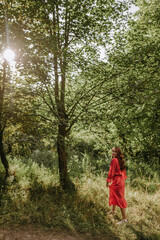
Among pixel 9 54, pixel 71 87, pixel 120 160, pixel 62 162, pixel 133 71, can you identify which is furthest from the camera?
pixel 62 162

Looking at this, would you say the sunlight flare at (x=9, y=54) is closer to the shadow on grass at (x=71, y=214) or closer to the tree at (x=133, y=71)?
the tree at (x=133, y=71)

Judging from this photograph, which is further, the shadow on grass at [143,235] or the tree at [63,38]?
the tree at [63,38]

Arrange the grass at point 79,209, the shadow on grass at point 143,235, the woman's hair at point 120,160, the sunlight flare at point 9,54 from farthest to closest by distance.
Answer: the woman's hair at point 120,160
the sunlight flare at point 9,54
the grass at point 79,209
the shadow on grass at point 143,235

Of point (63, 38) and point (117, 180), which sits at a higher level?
point (63, 38)

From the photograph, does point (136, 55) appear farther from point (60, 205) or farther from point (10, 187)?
point (10, 187)

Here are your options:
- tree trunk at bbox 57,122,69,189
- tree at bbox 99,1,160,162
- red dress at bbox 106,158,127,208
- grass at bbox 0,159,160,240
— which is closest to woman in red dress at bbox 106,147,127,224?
red dress at bbox 106,158,127,208

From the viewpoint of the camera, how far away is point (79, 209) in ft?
16.2

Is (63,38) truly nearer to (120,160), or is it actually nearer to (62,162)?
(120,160)

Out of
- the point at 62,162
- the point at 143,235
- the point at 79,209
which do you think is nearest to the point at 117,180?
the point at 143,235

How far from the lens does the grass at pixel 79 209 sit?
13.5ft

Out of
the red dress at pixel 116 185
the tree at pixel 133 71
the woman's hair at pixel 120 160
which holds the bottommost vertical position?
the red dress at pixel 116 185

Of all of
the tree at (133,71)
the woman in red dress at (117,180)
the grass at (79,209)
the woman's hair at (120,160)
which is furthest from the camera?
the tree at (133,71)

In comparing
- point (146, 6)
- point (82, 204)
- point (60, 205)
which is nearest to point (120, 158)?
point (82, 204)

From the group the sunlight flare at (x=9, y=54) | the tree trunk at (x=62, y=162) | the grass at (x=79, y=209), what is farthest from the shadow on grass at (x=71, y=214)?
the sunlight flare at (x=9, y=54)
